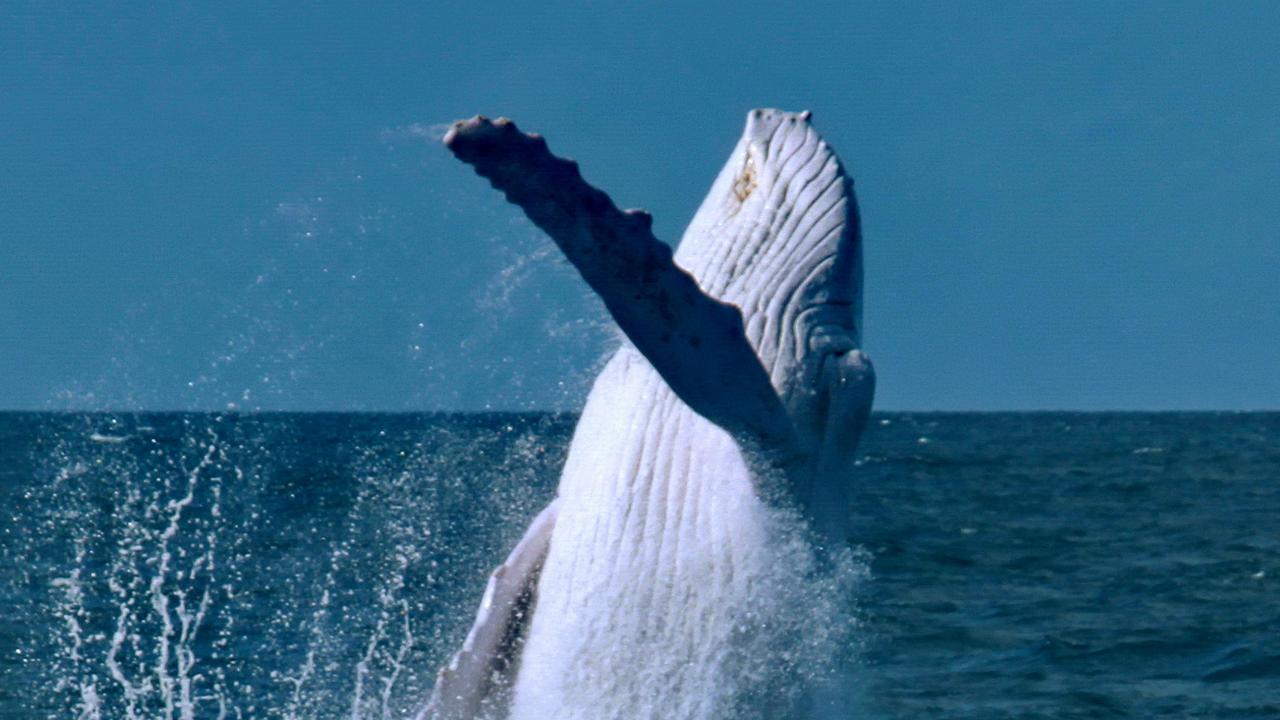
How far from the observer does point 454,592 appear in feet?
52.8

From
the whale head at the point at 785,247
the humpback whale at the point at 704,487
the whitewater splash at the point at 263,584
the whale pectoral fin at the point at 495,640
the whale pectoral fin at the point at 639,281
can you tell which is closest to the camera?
the whale pectoral fin at the point at 639,281

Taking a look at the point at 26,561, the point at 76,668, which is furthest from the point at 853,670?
the point at 26,561

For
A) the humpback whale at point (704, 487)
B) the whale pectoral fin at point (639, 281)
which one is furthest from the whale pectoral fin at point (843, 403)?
the whale pectoral fin at point (639, 281)

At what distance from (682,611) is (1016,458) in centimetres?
5862

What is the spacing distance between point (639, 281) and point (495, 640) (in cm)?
164

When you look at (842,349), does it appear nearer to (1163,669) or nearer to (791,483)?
(791,483)

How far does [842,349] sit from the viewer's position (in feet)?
15.9

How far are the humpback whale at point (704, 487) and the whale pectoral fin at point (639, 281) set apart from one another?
14 mm

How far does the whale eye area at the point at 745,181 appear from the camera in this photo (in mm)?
5230

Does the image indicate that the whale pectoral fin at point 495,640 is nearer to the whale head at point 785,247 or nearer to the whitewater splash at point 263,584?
the whale head at point 785,247

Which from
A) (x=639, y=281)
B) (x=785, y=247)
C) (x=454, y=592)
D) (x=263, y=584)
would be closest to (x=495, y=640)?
(x=785, y=247)

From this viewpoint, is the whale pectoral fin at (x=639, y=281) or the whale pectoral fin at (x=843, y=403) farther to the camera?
the whale pectoral fin at (x=843, y=403)

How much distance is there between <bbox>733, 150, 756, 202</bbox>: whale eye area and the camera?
5.23 m

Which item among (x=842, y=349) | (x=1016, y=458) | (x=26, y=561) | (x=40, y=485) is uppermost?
(x=1016, y=458)
